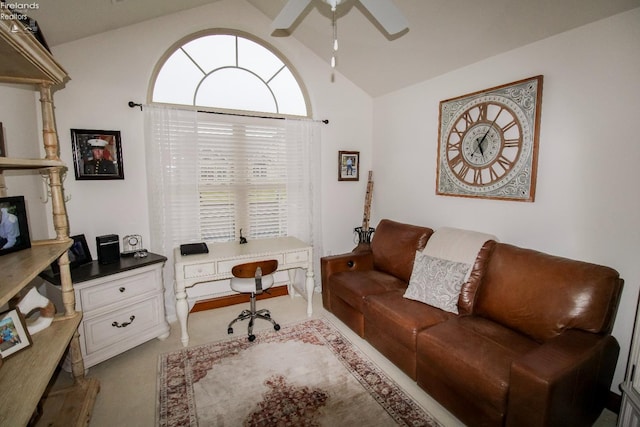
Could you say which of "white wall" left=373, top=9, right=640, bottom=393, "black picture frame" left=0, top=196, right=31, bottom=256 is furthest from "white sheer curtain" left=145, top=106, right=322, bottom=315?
"white wall" left=373, top=9, right=640, bottom=393

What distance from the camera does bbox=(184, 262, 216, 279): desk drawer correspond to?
2.61 meters

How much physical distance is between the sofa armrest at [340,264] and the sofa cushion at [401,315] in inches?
24.4

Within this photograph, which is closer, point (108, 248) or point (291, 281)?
point (108, 248)

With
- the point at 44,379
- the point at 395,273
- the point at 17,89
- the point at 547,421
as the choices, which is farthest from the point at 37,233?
the point at 547,421

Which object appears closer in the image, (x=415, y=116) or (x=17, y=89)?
(x=17, y=89)

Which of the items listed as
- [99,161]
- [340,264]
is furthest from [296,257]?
[99,161]

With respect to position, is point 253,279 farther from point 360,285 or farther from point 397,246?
point 397,246

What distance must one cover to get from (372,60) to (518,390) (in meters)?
3.03

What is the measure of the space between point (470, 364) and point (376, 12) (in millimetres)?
2020

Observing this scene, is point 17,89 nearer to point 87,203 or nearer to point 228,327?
point 87,203

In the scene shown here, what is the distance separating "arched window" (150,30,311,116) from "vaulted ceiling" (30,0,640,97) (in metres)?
0.34

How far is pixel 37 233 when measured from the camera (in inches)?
90.1

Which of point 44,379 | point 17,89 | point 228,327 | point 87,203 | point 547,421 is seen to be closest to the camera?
point 44,379

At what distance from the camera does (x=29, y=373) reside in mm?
1288
